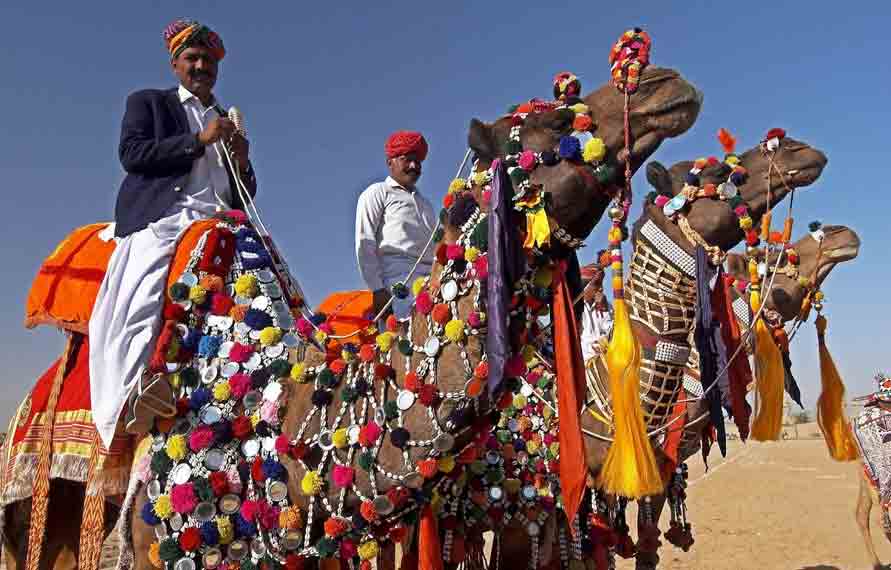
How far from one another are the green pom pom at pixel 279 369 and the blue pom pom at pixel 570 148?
1461 millimetres

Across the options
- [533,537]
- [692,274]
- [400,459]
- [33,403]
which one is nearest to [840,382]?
[692,274]

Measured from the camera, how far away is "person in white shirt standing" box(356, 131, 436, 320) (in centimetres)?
503

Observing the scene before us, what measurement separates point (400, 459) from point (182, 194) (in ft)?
6.84

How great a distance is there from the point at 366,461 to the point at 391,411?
205 millimetres

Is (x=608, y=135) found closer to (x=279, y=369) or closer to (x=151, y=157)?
(x=279, y=369)

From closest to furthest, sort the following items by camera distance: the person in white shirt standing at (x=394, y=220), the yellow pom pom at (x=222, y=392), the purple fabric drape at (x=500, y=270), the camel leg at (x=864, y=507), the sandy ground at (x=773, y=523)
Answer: the purple fabric drape at (x=500, y=270), the yellow pom pom at (x=222, y=392), the person in white shirt standing at (x=394, y=220), the camel leg at (x=864, y=507), the sandy ground at (x=773, y=523)

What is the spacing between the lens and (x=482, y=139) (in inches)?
104

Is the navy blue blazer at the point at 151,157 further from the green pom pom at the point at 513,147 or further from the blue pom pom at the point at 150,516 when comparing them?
the green pom pom at the point at 513,147

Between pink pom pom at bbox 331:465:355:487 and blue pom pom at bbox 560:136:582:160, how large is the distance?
4.52 feet

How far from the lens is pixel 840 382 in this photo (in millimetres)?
5375

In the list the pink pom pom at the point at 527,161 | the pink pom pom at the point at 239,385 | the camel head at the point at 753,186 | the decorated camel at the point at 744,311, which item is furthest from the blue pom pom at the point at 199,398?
the decorated camel at the point at 744,311

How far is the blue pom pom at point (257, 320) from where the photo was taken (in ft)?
10.7

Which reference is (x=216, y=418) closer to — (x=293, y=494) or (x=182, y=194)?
(x=293, y=494)

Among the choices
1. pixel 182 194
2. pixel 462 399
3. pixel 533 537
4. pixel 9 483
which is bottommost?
pixel 533 537
